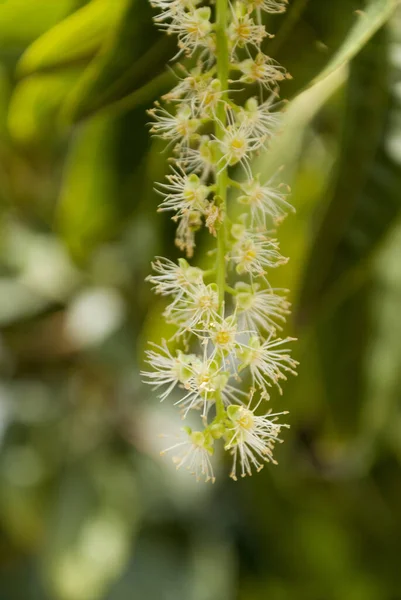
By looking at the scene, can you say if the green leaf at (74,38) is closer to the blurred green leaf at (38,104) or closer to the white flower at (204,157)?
the blurred green leaf at (38,104)

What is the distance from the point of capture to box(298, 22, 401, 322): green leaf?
617mm

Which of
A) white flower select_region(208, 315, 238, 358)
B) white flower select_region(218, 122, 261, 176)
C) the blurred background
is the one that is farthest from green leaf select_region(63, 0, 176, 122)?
white flower select_region(208, 315, 238, 358)

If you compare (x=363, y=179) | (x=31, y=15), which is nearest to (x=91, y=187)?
(x=31, y=15)

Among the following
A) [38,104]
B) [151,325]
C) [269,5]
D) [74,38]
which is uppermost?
[269,5]

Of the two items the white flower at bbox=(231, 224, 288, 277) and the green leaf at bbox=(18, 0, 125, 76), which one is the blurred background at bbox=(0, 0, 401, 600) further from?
the white flower at bbox=(231, 224, 288, 277)

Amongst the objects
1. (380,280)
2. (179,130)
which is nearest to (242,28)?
(179,130)

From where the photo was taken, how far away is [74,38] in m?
0.61

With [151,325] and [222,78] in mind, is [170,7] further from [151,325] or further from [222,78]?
[151,325]

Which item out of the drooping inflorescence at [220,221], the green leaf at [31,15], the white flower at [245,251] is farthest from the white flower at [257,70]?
the green leaf at [31,15]

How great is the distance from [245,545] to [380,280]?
3.35 ft

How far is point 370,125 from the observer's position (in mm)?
621

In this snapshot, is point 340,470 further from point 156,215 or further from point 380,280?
point 156,215

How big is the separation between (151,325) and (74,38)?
0.31m

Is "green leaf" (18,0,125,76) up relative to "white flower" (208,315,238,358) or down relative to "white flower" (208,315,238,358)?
up
